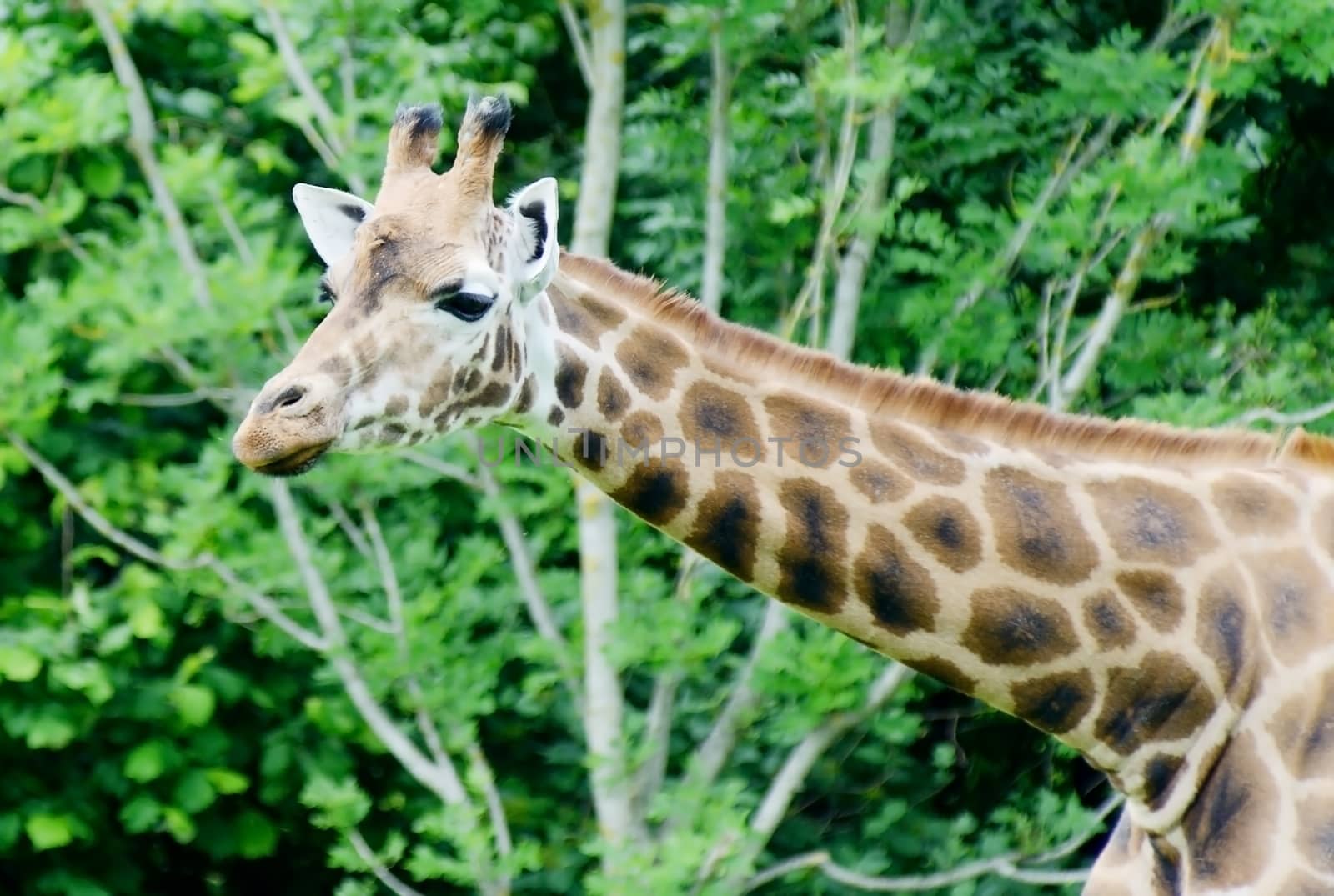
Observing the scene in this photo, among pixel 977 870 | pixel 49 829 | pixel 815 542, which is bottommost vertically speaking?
pixel 49 829

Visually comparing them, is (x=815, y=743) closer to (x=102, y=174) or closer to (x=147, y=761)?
(x=147, y=761)

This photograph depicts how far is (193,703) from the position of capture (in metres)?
6.39

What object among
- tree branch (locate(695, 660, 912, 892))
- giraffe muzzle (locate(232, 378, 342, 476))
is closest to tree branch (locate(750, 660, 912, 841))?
tree branch (locate(695, 660, 912, 892))

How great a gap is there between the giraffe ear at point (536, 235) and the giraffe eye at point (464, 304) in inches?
4.5

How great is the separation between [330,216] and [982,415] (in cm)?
153

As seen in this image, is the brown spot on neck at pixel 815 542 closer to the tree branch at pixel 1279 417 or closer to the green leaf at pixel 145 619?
the tree branch at pixel 1279 417

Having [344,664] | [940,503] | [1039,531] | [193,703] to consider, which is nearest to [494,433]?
[344,664]

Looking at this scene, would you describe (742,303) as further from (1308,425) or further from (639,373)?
(639,373)

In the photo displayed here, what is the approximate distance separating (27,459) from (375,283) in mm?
3461

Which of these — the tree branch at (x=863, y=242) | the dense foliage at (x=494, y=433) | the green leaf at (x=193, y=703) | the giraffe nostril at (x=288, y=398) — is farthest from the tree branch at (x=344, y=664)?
the giraffe nostril at (x=288, y=398)

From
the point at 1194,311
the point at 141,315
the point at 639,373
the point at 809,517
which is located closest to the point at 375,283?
the point at 639,373

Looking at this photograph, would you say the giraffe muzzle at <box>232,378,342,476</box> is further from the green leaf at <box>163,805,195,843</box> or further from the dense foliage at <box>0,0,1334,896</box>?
the green leaf at <box>163,805,195,843</box>

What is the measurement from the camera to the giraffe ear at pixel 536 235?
351cm

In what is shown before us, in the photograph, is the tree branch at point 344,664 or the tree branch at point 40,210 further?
the tree branch at point 40,210
